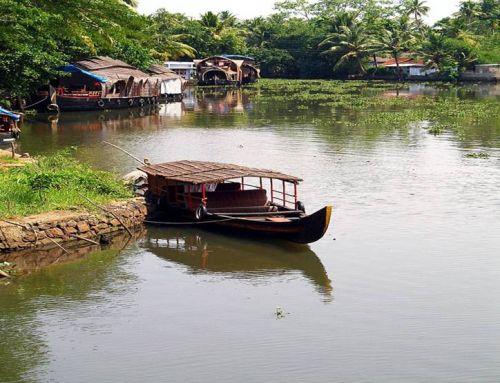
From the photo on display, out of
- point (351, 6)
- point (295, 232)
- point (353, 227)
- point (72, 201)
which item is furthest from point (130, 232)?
point (351, 6)

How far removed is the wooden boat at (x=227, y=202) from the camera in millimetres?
15477

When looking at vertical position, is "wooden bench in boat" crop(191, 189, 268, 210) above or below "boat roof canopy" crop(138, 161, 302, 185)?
below

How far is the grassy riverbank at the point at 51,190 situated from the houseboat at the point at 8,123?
7999mm

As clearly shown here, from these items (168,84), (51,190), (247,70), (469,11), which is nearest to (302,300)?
(51,190)

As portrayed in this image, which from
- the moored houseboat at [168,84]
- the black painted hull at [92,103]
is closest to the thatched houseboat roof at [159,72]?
the moored houseboat at [168,84]

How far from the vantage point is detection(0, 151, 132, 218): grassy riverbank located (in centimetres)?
1548

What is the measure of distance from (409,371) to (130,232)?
789cm

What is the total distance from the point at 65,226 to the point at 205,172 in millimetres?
3057

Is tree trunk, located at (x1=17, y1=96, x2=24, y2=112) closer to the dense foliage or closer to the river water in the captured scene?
the dense foliage

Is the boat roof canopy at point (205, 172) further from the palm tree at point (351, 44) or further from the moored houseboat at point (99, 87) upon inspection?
the palm tree at point (351, 44)

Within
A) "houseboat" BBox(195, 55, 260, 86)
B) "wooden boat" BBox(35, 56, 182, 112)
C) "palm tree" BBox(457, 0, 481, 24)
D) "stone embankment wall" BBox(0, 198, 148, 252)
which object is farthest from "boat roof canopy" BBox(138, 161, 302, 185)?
"palm tree" BBox(457, 0, 481, 24)

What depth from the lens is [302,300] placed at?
1291 cm

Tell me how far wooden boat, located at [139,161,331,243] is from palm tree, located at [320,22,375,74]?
5795 cm

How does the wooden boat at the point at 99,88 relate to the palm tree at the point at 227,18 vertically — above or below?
below
